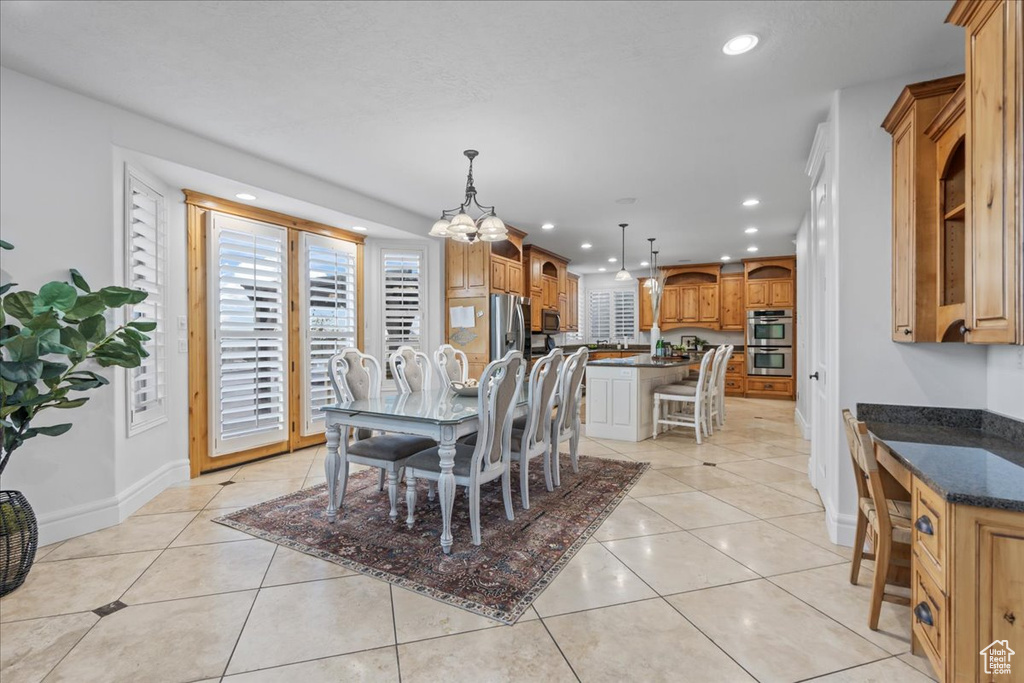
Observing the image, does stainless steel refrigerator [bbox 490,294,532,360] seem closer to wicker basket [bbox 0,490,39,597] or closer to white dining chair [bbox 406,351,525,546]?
white dining chair [bbox 406,351,525,546]

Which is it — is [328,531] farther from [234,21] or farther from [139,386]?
[234,21]

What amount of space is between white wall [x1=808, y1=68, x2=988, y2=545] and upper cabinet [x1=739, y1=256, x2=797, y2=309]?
618cm

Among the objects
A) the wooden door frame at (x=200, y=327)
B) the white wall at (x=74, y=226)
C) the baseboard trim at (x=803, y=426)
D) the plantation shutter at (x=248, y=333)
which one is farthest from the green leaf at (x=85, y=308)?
the baseboard trim at (x=803, y=426)

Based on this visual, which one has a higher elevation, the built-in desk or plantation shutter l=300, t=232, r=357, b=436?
plantation shutter l=300, t=232, r=357, b=436

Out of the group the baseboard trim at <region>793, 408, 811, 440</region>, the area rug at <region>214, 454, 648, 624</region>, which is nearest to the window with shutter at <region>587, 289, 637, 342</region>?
the baseboard trim at <region>793, 408, 811, 440</region>

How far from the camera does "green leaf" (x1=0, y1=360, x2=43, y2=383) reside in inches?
76.8

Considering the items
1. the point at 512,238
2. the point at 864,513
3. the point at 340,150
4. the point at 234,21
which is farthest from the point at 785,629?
the point at 512,238

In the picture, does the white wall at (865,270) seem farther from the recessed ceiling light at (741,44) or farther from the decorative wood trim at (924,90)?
the recessed ceiling light at (741,44)

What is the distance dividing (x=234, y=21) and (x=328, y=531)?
2.61 meters

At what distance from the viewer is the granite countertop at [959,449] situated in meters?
1.21

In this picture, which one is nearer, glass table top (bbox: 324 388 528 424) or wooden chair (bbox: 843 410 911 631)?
wooden chair (bbox: 843 410 911 631)

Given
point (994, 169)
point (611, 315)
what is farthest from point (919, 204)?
point (611, 315)

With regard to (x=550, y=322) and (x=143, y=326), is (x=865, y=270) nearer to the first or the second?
(x=143, y=326)

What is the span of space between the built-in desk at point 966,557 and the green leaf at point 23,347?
3.37 metres
